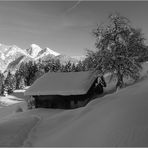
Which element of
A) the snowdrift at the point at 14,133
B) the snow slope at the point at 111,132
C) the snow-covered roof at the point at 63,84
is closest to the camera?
the snow slope at the point at 111,132

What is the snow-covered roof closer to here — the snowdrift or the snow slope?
the snowdrift

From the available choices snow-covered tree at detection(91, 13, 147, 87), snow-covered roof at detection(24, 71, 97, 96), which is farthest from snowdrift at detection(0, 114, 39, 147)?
snow-covered tree at detection(91, 13, 147, 87)

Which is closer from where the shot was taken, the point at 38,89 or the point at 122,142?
the point at 122,142

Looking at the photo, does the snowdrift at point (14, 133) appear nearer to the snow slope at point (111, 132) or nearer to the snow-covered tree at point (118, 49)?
the snow slope at point (111, 132)

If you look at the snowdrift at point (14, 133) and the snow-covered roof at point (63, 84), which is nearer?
the snowdrift at point (14, 133)

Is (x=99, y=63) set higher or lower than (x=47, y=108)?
higher

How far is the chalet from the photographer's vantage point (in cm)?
2370

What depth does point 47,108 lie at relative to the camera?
82.1 ft

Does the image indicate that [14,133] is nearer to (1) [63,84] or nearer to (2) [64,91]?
(2) [64,91]

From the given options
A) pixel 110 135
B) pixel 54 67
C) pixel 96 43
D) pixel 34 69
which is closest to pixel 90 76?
pixel 96 43

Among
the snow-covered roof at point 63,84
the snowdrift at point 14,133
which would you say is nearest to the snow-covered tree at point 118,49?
the snow-covered roof at point 63,84

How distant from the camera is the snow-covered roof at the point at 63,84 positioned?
77.7 ft

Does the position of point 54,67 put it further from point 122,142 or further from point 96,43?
point 122,142

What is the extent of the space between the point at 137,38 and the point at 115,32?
3364 millimetres
